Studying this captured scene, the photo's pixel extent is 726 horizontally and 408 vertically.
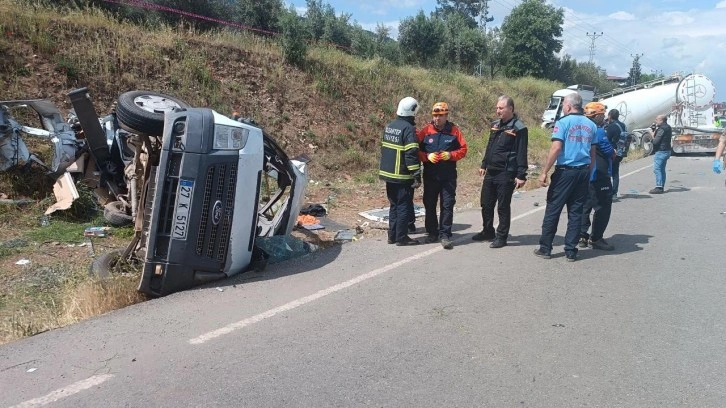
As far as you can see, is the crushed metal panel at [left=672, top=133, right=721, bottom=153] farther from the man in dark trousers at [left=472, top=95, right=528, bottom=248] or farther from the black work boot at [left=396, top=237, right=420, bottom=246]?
the black work boot at [left=396, top=237, right=420, bottom=246]

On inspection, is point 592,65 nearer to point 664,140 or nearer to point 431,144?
point 664,140

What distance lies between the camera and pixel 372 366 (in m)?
3.68

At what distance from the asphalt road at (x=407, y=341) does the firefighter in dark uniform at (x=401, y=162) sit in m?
0.67

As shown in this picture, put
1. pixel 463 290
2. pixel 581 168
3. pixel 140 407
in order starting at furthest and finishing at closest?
pixel 581 168 → pixel 463 290 → pixel 140 407

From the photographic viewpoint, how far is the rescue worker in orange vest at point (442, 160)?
6797 mm

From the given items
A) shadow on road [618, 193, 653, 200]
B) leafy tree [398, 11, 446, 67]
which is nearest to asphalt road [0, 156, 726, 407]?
shadow on road [618, 193, 653, 200]

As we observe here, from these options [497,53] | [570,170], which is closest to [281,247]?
[570,170]

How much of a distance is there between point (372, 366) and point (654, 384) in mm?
1776

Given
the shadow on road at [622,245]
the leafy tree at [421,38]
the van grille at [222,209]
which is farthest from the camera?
the leafy tree at [421,38]

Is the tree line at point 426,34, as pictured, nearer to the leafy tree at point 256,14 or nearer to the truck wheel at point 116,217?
the leafy tree at point 256,14

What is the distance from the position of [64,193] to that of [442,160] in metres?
5.18

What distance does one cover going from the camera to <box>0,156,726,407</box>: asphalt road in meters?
3.35

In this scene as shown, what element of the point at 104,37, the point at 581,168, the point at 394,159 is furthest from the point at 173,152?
the point at 104,37

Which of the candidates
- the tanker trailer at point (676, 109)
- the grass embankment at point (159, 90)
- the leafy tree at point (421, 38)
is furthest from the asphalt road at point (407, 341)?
the leafy tree at point (421, 38)
